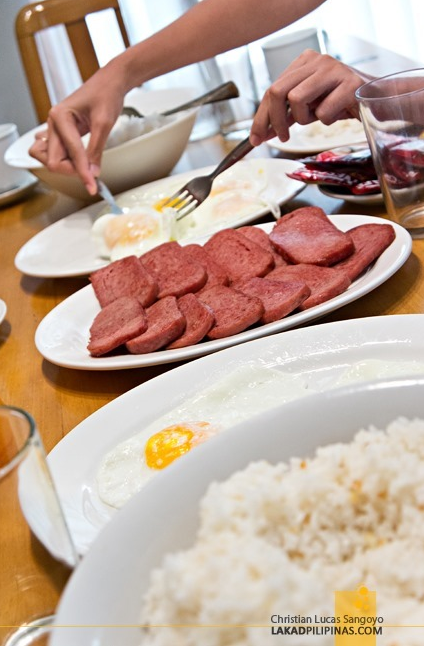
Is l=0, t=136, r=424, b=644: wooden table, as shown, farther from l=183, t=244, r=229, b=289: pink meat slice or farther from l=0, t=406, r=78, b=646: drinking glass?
l=183, t=244, r=229, b=289: pink meat slice

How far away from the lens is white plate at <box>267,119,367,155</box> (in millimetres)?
1932

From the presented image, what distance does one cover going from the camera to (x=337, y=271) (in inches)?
45.2

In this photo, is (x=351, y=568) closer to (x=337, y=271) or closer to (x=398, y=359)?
(x=398, y=359)

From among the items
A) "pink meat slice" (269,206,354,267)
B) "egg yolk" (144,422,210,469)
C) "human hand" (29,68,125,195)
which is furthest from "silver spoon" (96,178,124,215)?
"egg yolk" (144,422,210,469)

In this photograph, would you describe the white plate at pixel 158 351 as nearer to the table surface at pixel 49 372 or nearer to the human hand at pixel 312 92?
the table surface at pixel 49 372

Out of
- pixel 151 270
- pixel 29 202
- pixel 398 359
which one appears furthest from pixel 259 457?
pixel 29 202

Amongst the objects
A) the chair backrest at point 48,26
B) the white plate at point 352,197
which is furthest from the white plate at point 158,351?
the chair backrest at point 48,26

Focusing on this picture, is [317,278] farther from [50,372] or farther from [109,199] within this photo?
[109,199]

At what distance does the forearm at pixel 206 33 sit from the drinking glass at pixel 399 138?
973 mm

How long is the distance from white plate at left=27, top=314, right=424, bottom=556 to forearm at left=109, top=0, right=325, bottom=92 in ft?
4.57

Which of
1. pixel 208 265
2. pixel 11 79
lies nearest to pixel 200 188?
pixel 208 265

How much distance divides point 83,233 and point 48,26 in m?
1.80

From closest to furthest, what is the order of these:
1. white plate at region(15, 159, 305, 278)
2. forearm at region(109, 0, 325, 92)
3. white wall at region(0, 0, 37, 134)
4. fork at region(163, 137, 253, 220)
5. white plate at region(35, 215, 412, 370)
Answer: white plate at region(35, 215, 412, 370), white plate at region(15, 159, 305, 278), fork at region(163, 137, 253, 220), forearm at region(109, 0, 325, 92), white wall at region(0, 0, 37, 134)

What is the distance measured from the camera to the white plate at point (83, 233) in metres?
1.55
